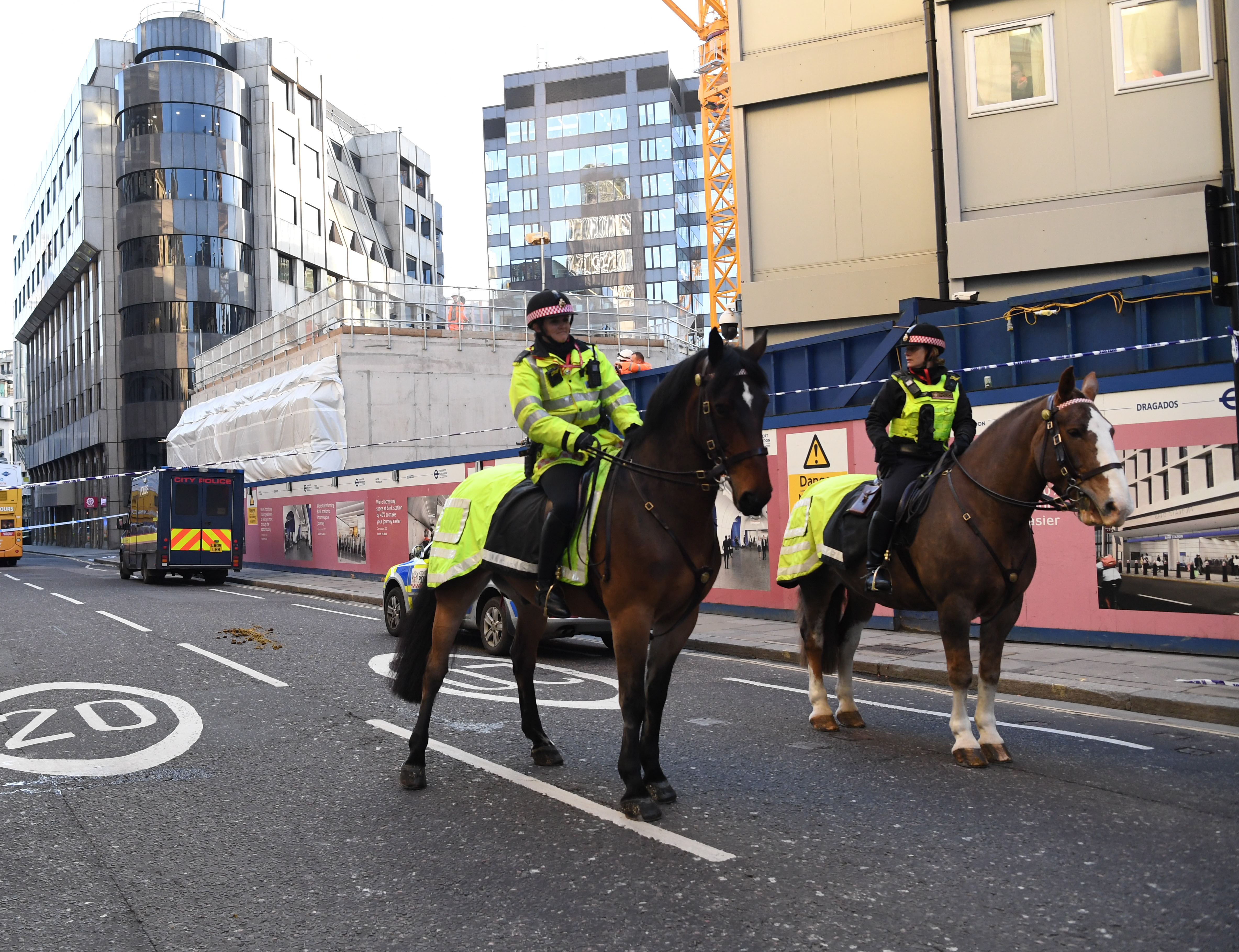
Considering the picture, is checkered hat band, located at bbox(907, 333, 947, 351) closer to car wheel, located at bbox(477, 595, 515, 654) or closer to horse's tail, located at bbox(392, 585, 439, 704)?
horse's tail, located at bbox(392, 585, 439, 704)

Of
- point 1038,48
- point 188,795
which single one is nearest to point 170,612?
point 188,795

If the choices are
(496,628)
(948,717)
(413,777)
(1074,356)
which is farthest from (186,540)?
(948,717)

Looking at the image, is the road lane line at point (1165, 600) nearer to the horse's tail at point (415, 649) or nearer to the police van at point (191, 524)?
the horse's tail at point (415, 649)

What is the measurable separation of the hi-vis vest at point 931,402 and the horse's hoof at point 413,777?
12.0 ft

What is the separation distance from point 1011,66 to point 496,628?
40.1 ft

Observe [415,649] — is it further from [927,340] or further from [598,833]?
[927,340]

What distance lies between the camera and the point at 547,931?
3.48m

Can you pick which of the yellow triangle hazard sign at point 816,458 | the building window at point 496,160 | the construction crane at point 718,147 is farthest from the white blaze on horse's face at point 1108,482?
the building window at point 496,160

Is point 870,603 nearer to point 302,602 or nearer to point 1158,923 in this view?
point 1158,923

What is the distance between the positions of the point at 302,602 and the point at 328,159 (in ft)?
197

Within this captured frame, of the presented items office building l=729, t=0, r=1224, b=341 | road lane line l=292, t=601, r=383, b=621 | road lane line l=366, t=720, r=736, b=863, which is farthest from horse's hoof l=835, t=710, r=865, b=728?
office building l=729, t=0, r=1224, b=341

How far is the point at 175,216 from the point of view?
201 feet

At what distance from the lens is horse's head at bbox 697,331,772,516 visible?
177 inches

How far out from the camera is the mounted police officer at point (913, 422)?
20.8ft
